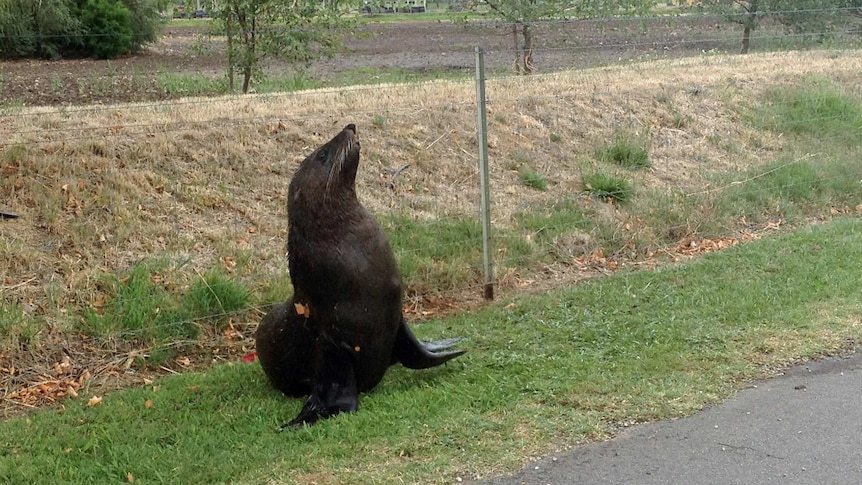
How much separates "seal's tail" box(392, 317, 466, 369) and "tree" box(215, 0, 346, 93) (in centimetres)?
784

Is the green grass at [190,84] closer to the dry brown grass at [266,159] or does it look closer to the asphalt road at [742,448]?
the dry brown grass at [266,159]

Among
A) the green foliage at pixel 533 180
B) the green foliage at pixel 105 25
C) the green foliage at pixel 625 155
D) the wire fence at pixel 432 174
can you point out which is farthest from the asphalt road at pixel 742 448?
the green foliage at pixel 105 25

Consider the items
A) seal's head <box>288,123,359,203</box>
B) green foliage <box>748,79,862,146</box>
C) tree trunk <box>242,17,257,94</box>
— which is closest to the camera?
seal's head <box>288,123,359,203</box>

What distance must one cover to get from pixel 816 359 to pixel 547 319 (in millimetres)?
1964

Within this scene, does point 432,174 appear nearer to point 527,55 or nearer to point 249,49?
point 249,49

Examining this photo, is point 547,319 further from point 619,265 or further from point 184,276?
point 184,276

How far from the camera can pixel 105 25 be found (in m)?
23.0

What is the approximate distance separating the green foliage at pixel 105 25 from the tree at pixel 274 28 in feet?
33.7

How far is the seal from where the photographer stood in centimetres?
567

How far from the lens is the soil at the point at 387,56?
15.9 metres

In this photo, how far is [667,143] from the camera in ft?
38.8

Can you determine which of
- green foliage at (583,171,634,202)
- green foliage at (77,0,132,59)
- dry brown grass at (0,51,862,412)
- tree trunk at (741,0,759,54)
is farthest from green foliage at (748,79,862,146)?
green foliage at (77,0,132,59)

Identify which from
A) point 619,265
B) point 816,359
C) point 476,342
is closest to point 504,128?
point 619,265

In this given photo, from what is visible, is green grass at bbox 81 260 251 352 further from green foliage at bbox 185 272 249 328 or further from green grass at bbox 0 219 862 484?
green grass at bbox 0 219 862 484
